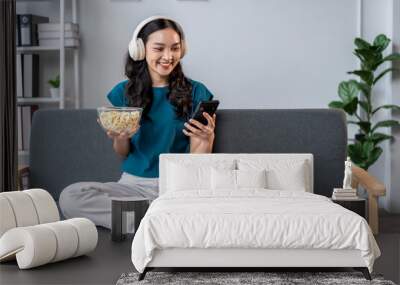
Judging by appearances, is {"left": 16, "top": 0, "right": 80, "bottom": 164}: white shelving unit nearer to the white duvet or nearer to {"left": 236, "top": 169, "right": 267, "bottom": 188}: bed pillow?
{"left": 236, "top": 169, "right": 267, "bottom": 188}: bed pillow

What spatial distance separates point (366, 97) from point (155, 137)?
2.66 m

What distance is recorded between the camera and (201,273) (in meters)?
4.27

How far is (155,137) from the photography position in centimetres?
557

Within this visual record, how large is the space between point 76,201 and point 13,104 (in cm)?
117

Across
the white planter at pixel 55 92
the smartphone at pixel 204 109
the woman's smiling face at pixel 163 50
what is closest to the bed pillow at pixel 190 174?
the smartphone at pixel 204 109

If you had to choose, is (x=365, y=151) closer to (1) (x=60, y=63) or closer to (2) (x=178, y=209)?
(1) (x=60, y=63)

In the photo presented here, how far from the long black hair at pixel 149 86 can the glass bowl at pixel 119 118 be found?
10.9 inches

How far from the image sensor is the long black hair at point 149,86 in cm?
553

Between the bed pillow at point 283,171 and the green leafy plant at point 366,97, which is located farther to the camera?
the green leafy plant at point 366,97

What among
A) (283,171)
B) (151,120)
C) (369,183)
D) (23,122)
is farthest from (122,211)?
(23,122)

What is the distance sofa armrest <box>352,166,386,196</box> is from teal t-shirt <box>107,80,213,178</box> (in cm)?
121

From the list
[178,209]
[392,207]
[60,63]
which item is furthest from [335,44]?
[178,209]

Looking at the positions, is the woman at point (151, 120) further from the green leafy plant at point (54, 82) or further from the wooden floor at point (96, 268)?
the green leafy plant at point (54, 82)

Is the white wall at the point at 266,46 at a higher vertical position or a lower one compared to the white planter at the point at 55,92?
higher
